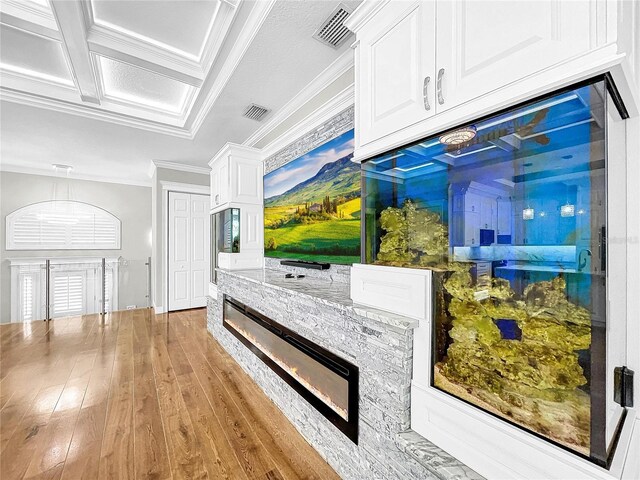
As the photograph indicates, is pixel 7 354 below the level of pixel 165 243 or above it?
below

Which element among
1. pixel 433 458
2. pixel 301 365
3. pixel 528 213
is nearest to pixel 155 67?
pixel 301 365

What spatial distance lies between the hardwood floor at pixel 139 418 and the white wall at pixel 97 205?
2.60 m

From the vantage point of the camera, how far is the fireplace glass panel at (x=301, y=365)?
64.6 inches

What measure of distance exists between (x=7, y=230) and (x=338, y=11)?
7522 millimetres

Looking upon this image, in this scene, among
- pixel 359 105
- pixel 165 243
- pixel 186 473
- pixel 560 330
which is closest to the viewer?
pixel 560 330

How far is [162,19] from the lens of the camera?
2.15 m

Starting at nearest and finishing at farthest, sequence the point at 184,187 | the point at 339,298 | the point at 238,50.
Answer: the point at 339,298 → the point at 238,50 → the point at 184,187

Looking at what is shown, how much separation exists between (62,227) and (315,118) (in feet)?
21.5

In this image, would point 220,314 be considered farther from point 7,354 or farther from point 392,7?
point 392,7

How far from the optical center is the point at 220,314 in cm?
374

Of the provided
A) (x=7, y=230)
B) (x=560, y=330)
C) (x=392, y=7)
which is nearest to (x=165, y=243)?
(x=7, y=230)

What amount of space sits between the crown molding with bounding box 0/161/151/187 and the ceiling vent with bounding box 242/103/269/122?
496cm

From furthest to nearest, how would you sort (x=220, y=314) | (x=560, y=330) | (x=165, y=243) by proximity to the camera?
(x=165, y=243), (x=220, y=314), (x=560, y=330)

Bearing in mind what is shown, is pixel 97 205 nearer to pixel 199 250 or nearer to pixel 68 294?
pixel 68 294
